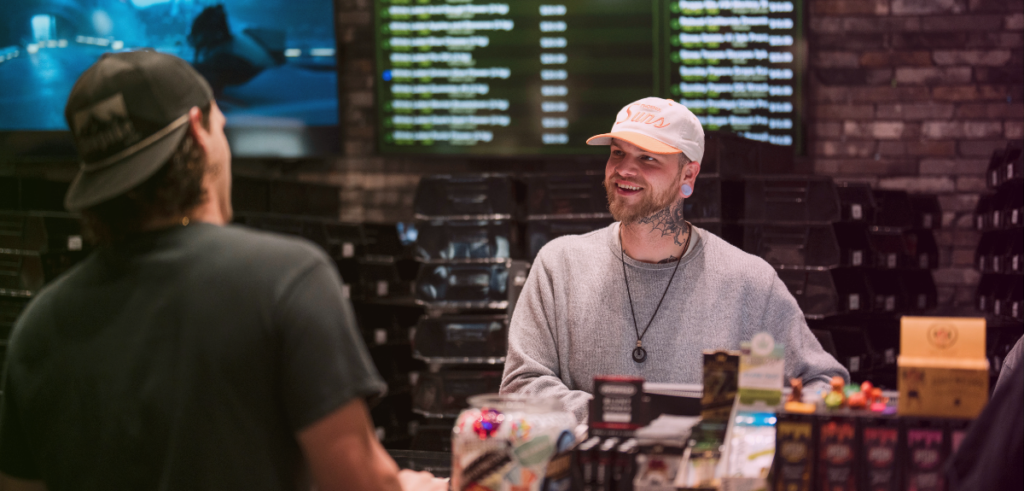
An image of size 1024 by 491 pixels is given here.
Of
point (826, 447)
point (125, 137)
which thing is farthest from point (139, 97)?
point (826, 447)

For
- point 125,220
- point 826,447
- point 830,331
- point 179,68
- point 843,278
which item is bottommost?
point 830,331

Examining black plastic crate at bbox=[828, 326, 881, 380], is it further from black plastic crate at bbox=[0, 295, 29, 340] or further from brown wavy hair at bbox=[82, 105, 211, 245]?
black plastic crate at bbox=[0, 295, 29, 340]

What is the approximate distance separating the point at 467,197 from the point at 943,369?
290cm

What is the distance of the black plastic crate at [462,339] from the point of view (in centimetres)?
393

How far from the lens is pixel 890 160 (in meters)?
5.27

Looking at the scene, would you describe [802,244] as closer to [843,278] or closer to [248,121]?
[843,278]

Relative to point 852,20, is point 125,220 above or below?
below

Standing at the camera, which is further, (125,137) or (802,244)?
(802,244)

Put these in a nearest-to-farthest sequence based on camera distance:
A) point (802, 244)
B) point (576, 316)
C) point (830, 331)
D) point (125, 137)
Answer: point (125, 137), point (576, 316), point (802, 244), point (830, 331)

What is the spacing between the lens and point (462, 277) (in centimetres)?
400

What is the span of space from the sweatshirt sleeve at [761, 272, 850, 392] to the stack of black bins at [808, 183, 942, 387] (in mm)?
1359

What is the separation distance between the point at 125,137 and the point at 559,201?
107 inches

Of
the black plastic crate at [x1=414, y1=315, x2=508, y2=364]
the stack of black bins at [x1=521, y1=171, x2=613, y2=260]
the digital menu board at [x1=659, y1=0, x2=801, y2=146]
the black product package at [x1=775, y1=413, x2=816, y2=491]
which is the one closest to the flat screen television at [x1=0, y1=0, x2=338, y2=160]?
the black plastic crate at [x1=414, y1=315, x2=508, y2=364]

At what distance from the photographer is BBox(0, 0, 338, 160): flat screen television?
519 centimetres
